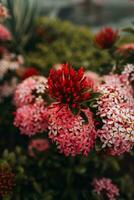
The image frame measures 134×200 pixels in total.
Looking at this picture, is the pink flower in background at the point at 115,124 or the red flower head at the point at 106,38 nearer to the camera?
the pink flower in background at the point at 115,124

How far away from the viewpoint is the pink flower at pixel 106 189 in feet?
9.93

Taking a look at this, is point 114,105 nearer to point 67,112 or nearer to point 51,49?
point 67,112

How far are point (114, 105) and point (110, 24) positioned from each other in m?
5.80

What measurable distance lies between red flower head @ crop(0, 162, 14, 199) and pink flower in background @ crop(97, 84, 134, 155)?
25.3 inches

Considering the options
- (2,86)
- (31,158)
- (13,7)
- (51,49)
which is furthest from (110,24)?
(31,158)

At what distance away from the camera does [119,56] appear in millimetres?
3111

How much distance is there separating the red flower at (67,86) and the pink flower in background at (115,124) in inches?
6.0

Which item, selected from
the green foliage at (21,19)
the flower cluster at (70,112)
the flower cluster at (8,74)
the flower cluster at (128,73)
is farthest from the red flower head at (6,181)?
the green foliage at (21,19)

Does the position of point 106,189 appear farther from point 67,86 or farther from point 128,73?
point 67,86

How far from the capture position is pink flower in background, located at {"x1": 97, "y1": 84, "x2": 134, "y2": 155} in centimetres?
234

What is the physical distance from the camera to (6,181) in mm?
2670

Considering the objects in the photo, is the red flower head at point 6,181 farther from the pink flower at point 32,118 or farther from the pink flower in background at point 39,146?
the pink flower in background at point 39,146

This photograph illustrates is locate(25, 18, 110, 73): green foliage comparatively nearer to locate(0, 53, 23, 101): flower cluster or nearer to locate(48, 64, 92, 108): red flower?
locate(0, 53, 23, 101): flower cluster

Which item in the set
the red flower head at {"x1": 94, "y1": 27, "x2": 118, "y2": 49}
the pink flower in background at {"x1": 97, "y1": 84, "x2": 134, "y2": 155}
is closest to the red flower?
the pink flower in background at {"x1": 97, "y1": 84, "x2": 134, "y2": 155}
